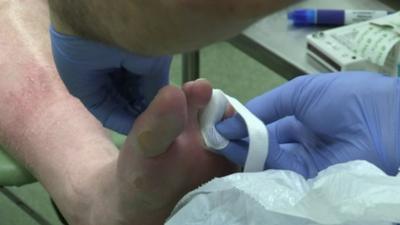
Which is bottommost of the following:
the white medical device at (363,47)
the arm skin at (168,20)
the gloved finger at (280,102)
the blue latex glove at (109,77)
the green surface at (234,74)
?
the green surface at (234,74)

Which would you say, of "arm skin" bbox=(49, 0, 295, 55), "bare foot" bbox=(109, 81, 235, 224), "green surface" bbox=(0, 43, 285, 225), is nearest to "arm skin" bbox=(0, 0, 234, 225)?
"bare foot" bbox=(109, 81, 235, 224)

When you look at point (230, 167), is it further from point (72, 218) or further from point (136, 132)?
point (72, 218)

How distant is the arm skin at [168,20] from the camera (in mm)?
323

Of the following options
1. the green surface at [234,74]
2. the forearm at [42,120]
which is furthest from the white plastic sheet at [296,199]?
the green surface at [234,74]

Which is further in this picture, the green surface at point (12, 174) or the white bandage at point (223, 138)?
the green surface at point (12, 174)

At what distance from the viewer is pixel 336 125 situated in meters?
0.74

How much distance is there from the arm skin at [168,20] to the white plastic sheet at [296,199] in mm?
302

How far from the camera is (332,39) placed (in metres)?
1.04

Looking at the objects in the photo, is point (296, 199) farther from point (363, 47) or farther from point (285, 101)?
point (363, 47)

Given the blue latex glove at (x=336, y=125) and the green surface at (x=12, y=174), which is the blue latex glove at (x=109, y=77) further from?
the green surface at (x=12, y=174)

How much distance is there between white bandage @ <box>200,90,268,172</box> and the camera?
700 millimetres

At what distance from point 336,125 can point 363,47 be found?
28 cm

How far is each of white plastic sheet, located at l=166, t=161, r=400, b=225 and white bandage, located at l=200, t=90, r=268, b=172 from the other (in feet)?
0.09

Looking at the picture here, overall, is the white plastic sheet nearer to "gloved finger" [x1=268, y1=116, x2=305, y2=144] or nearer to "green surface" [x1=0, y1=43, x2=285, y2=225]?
"gloved finger" [x1=268, y1=116, x2=305, y2=144]
